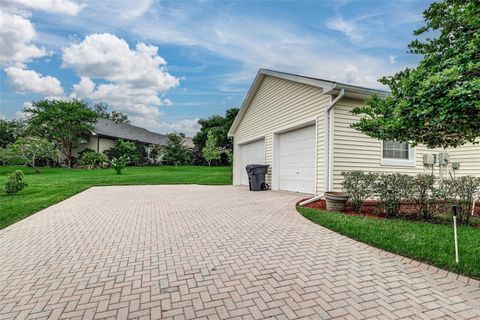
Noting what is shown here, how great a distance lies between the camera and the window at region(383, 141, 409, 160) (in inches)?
327

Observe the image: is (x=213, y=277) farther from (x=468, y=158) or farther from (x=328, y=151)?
(x=468, y=158)

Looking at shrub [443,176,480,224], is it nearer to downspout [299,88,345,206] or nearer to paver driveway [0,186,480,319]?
downspout [299,88,345,206]

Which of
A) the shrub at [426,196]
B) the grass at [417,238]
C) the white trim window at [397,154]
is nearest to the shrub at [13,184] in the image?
the grass at [417,238]

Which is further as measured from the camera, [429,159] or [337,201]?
[429,159]

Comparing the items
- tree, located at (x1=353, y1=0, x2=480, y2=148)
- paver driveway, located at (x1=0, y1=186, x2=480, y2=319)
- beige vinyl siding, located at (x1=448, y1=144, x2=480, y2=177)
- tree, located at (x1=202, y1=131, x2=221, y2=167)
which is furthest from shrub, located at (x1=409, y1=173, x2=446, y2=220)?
tree, located at (x1=202, y1=131, x2=221, y2=167)

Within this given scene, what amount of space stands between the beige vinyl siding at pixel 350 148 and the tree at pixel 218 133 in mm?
27748

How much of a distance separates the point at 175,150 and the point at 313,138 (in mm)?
26616

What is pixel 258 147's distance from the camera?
1291 cm

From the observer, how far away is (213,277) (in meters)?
2.82

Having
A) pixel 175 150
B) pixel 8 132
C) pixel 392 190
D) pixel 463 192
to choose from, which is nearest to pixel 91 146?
pixel 175 150

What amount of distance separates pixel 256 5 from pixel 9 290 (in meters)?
10.2

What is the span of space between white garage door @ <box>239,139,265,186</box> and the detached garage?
0.12 metres

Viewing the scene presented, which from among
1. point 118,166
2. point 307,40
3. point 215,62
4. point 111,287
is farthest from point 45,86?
point 111,287

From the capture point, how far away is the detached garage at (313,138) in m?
7.59
